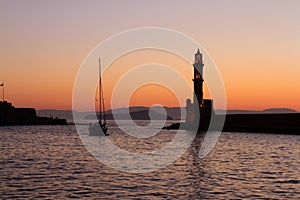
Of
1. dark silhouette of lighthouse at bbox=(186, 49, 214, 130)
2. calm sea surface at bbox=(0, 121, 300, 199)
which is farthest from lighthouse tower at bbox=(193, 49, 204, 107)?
calm sea surface at bbox=(0, 121, 300, 199)

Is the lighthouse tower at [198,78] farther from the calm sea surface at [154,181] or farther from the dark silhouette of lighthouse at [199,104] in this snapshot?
the calm sea surface at [154,181]

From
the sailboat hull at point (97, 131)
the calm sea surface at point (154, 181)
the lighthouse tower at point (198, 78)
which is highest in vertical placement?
the lighthouse tower at point (198, 78)

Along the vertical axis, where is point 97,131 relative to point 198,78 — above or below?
below

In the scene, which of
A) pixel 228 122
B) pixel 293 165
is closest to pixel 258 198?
pixel 293 165

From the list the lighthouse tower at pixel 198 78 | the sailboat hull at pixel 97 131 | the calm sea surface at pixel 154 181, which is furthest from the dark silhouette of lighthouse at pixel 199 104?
the calm sea surface at pixel 154 181

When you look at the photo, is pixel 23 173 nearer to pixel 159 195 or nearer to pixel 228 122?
pixel 159 195

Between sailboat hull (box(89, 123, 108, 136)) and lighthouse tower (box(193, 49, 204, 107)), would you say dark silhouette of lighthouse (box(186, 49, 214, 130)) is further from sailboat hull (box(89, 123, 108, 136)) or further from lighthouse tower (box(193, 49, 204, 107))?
sailboat hull (box(89, 123, 108, 136))

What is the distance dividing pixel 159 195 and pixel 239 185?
21.9 feet

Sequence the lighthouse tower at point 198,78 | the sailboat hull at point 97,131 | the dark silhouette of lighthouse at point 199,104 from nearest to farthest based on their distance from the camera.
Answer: the sailboat hull at point 97,131 → the dark silhouette of lighthouse at point 199,104 → the lighthouse tower at point 198,78

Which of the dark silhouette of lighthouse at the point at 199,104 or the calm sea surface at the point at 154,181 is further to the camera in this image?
the dark silhouette of lighthouse at the point at 199,104

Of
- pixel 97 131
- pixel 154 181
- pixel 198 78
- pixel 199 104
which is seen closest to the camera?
pixel 154 181

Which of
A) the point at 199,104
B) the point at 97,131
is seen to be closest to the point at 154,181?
the point at 97,131

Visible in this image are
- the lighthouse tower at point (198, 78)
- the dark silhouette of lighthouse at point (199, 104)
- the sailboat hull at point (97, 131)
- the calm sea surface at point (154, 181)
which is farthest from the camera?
the lighthouse tower at point (198, 78)

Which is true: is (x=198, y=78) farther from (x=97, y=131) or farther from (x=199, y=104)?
(x=97, y=131)
